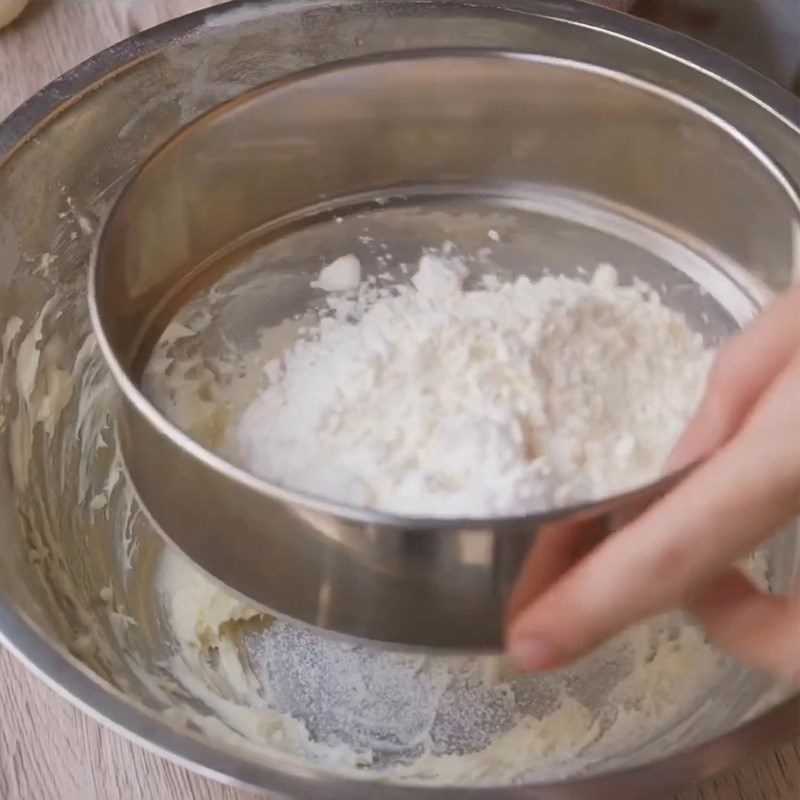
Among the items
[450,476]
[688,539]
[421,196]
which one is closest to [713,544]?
[688,539]

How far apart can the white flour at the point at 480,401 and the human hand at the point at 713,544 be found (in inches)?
3.6

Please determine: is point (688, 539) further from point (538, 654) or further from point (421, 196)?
point (421, 196)

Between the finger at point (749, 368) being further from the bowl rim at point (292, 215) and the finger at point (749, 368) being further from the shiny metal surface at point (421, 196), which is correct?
the shiny metal surface at point (421, 196)

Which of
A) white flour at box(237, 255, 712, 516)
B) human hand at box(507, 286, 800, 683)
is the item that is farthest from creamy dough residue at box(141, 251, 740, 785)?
human hand at box(507, 286, 800, 683)

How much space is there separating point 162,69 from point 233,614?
0.41m

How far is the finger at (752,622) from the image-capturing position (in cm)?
45

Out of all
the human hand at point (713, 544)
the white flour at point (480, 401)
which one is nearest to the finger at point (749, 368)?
the human hand at point (713, 544)

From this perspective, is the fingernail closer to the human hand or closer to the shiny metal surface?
the human hand

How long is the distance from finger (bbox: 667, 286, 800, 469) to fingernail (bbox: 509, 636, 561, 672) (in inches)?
4.9

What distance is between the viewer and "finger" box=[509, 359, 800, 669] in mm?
400

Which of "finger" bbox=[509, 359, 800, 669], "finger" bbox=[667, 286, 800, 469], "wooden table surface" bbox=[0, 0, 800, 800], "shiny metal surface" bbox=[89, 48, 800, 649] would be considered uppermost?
"shiny metal surface" bbox=[89, 48, 800, 649]

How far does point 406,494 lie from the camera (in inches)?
23.1

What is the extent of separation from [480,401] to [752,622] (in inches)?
8.9

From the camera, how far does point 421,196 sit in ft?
2.73
